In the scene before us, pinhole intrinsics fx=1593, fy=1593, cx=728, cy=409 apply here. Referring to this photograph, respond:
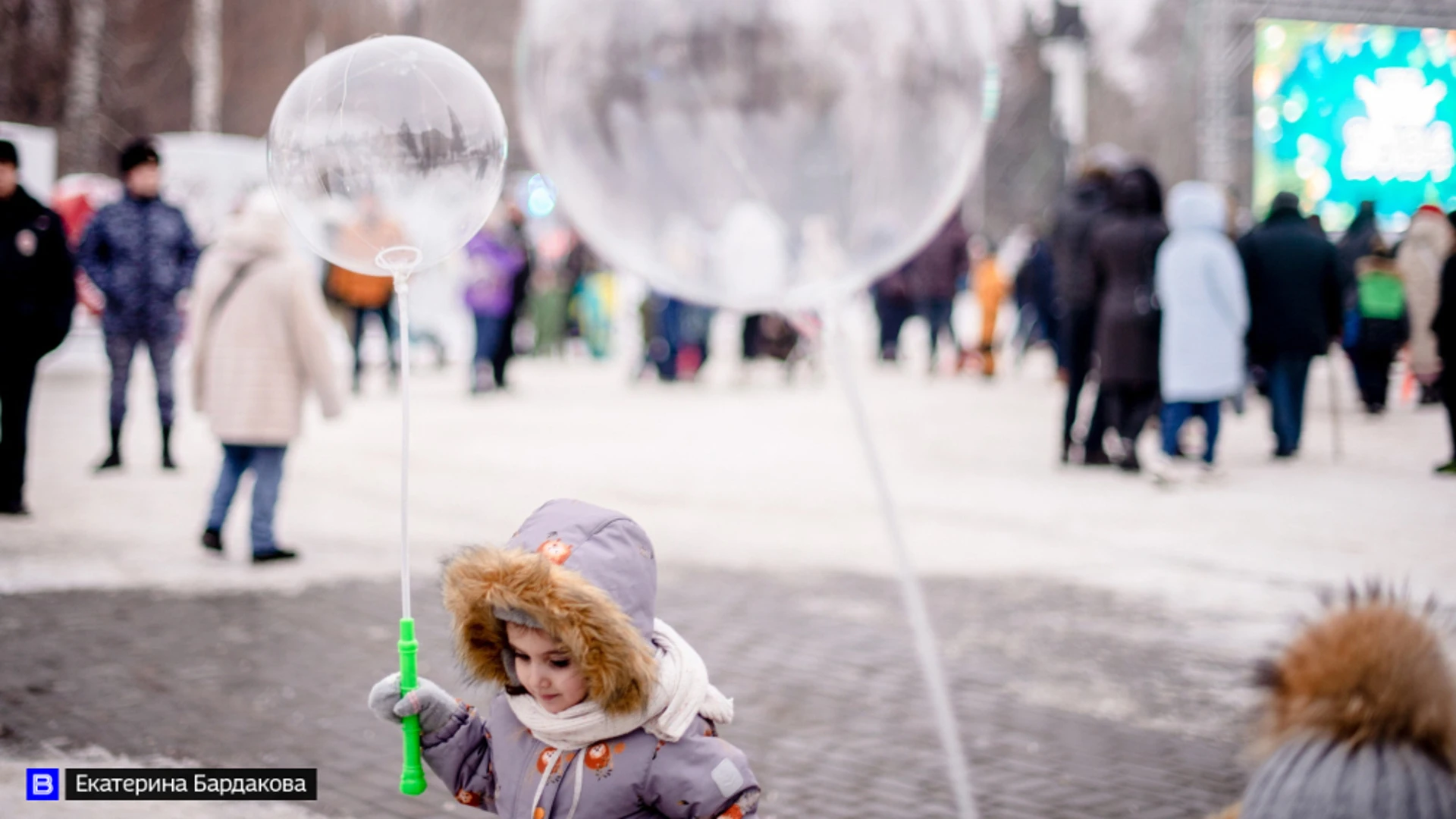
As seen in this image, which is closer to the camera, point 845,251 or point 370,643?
point 845,251

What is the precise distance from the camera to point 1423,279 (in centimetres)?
1279

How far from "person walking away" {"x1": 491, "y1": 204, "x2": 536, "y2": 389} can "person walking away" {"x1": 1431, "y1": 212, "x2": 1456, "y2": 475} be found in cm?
945

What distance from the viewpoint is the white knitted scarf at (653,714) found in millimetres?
2697

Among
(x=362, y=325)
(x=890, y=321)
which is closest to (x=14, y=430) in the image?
(x=362, y=325)

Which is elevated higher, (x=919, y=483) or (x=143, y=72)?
(x=143, y=72)

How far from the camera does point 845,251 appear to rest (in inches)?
140

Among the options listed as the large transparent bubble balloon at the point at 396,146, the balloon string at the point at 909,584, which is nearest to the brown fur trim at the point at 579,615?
the balloon string at the point at 909,584

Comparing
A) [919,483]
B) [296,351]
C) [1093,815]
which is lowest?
[1093,815]

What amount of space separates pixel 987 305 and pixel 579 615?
1764 cm

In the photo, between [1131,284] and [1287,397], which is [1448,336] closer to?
[1287,397]

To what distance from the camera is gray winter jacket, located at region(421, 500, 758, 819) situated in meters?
2.62

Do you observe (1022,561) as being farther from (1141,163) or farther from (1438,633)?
(1438,633)

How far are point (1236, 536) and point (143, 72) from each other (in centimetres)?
3323

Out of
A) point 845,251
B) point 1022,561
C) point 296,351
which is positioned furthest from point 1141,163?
point 845,251
